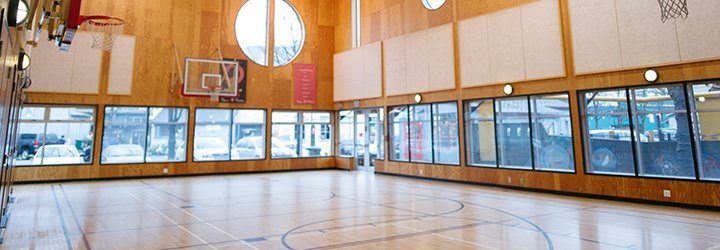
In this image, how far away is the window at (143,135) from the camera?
10547mm

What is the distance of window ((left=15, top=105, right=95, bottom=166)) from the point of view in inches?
379

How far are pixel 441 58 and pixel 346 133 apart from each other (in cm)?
505

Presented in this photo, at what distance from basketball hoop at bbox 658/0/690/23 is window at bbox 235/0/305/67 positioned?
33.6ft

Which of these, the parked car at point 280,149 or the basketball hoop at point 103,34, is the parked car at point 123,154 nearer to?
the basketball hoop at point 103,34

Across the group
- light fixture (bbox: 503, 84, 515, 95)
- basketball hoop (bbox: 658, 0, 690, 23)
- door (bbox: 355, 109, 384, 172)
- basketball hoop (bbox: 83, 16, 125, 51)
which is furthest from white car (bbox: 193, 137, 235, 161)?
basketball hoop (bbox: 658, 0, 690, 23)

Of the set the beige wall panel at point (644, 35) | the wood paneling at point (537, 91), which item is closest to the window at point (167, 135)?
the wood paneling at point (537, 91)

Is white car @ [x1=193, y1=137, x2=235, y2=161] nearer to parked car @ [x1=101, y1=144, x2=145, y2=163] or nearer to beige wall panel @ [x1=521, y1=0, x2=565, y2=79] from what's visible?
parked car @ [x1=101, y1=144, x2=145, y2=163]

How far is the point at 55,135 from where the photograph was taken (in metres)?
9.96

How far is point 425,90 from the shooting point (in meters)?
10.4

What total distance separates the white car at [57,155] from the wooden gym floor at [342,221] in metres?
2.06

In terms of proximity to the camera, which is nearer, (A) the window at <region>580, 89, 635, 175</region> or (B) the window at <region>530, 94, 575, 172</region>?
(A) the window at <region>580, 89, 635, 175</region>

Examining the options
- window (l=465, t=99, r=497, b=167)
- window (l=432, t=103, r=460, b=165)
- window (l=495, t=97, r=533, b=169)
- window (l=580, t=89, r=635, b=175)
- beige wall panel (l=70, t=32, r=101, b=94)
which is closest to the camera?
window (l=580, t=89, r=635, b=175)

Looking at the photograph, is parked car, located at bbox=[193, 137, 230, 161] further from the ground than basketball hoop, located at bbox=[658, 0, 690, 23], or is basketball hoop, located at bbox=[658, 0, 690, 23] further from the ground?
basketball hoop, located at bbox=[658, 0, 690, 23]

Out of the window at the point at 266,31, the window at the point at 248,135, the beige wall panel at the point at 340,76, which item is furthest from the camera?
the beige wall panel at the point at 340,76
